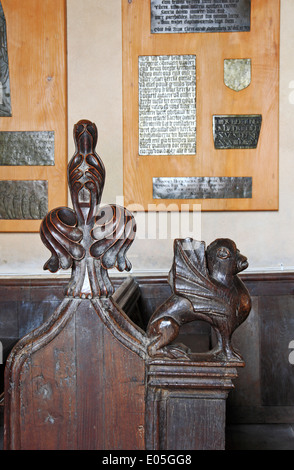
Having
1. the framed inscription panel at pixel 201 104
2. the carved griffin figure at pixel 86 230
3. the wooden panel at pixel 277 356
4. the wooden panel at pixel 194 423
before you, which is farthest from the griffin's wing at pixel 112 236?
the framed inscription panel at pixel 201 104

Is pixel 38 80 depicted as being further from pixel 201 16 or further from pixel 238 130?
pixel 238 130

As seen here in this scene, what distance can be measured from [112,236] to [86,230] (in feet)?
0.15

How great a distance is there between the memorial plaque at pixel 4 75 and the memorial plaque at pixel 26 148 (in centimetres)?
15

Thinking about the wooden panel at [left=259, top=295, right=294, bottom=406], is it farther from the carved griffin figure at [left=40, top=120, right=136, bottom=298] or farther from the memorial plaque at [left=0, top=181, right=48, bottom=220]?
the carved griffin figure at [left=40, top=120, right=136, bottom=298]

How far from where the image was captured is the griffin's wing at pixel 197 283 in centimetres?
76

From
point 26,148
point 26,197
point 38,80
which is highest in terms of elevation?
point 38,80

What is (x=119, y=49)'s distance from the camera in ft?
9.15

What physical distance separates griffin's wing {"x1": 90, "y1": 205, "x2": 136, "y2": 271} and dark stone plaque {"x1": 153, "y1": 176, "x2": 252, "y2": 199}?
2019 mm

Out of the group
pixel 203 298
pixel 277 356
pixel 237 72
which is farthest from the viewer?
pixel 237 72

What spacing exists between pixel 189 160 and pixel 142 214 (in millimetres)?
421

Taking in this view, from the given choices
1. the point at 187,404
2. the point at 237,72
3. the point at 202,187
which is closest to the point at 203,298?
the point at 187,404

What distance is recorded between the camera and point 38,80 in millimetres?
2811

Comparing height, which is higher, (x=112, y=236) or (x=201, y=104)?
(x=201, y=104)

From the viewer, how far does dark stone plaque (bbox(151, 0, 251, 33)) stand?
274 centimetres
